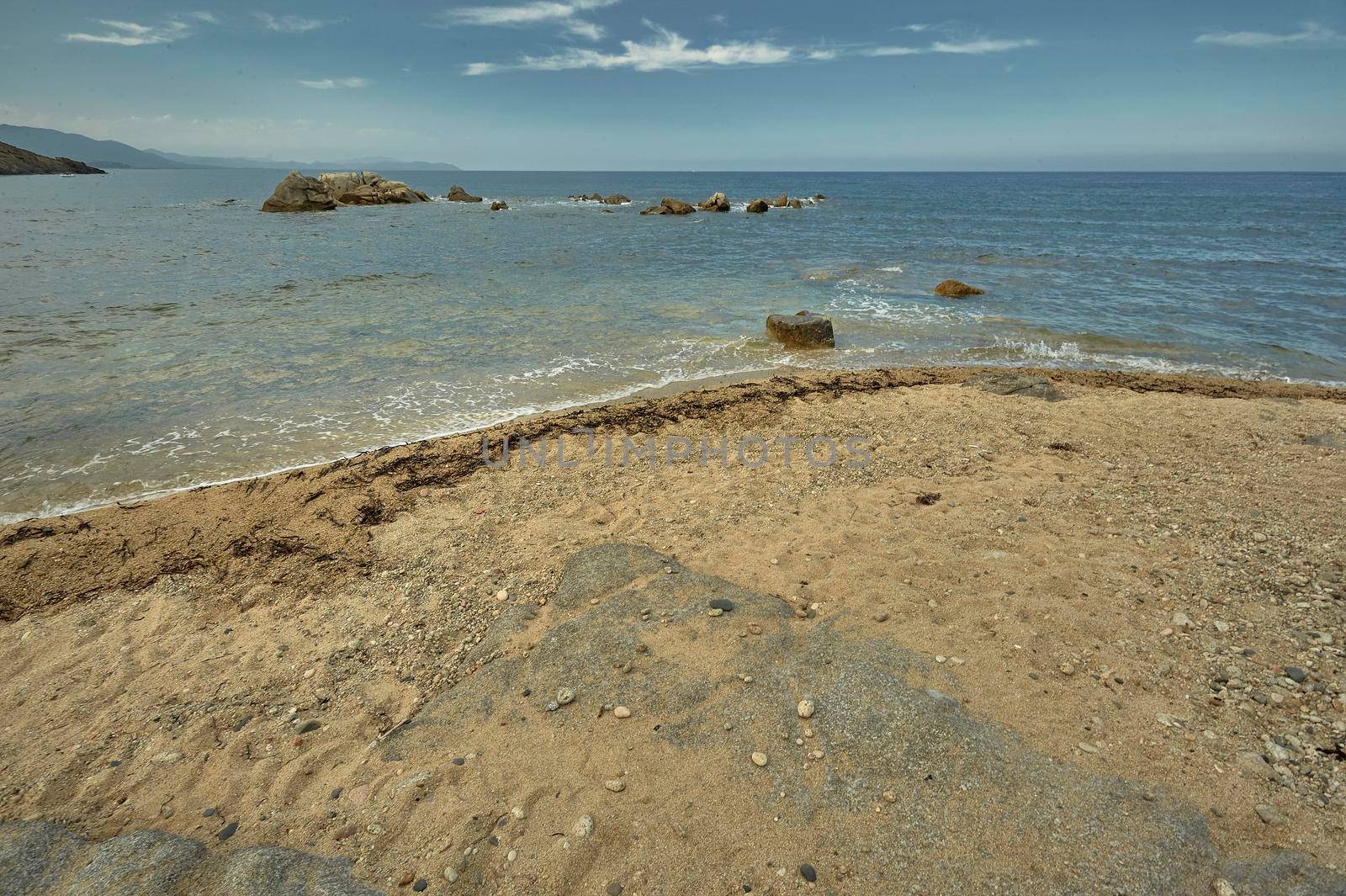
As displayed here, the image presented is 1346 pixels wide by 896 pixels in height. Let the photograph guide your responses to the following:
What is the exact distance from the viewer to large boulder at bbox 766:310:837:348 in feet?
43.7

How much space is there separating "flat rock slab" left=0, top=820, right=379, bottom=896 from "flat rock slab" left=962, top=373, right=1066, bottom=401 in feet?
34.7

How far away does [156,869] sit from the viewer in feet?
9.70

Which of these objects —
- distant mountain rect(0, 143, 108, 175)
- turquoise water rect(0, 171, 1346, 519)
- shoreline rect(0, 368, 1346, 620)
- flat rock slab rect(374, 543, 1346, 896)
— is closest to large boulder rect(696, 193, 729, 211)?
turquoise water rect(0, 171, 1346, 519)

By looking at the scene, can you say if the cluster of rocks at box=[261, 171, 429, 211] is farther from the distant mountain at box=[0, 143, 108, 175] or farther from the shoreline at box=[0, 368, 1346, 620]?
the distant mountain at box=[0, 143, 108, 175]

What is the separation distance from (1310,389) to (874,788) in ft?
43.1

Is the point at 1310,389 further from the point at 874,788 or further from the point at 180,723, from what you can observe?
the point at 180,723

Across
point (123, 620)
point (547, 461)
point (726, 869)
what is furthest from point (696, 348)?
point (726, 869)

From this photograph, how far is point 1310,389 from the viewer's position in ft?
35.1

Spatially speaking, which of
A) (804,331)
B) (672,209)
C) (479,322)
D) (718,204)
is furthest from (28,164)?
(804,331)

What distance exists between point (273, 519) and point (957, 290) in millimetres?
19458

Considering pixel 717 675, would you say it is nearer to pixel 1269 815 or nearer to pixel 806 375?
pixel 1269 815

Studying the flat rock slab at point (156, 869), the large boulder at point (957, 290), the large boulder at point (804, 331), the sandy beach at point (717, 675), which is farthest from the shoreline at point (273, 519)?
the large boulder at point (957, 290)

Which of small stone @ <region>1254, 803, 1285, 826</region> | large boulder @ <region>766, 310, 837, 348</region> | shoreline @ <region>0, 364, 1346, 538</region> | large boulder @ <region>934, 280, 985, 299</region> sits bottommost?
small stone @ <region>1254, 803, 1285, 826</region>

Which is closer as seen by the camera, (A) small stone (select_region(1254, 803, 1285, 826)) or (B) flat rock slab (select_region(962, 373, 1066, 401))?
(A) small stone (select_region(1254, 803, 1285, 826))
